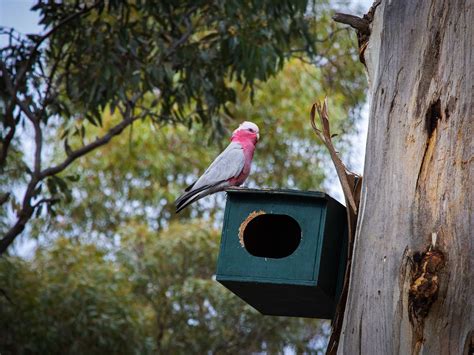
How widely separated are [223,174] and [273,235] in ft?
2.08

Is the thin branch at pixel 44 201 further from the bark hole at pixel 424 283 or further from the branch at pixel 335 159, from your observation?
the bark hole at pixel 424 283

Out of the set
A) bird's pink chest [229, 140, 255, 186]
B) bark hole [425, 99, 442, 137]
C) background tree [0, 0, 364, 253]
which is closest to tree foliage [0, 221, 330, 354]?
background tree [0, 0, 364, 253]

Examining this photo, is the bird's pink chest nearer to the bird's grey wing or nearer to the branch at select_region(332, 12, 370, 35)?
the bird's grey wing

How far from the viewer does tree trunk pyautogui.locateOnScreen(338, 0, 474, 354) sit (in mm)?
3258

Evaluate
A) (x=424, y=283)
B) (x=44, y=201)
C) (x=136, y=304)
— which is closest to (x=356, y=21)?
(x=424, y=283)

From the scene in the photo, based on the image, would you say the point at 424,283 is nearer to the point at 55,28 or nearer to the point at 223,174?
the point at 223,174

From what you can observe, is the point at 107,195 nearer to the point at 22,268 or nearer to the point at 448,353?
the point at 22,268

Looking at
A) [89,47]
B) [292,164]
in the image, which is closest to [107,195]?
[292,164]

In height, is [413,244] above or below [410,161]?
below

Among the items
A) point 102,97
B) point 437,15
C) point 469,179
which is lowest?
point 469,179

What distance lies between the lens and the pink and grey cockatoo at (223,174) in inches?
205

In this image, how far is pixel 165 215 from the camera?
43.9 ft

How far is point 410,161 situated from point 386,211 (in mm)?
199

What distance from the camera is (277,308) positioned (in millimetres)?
4547
